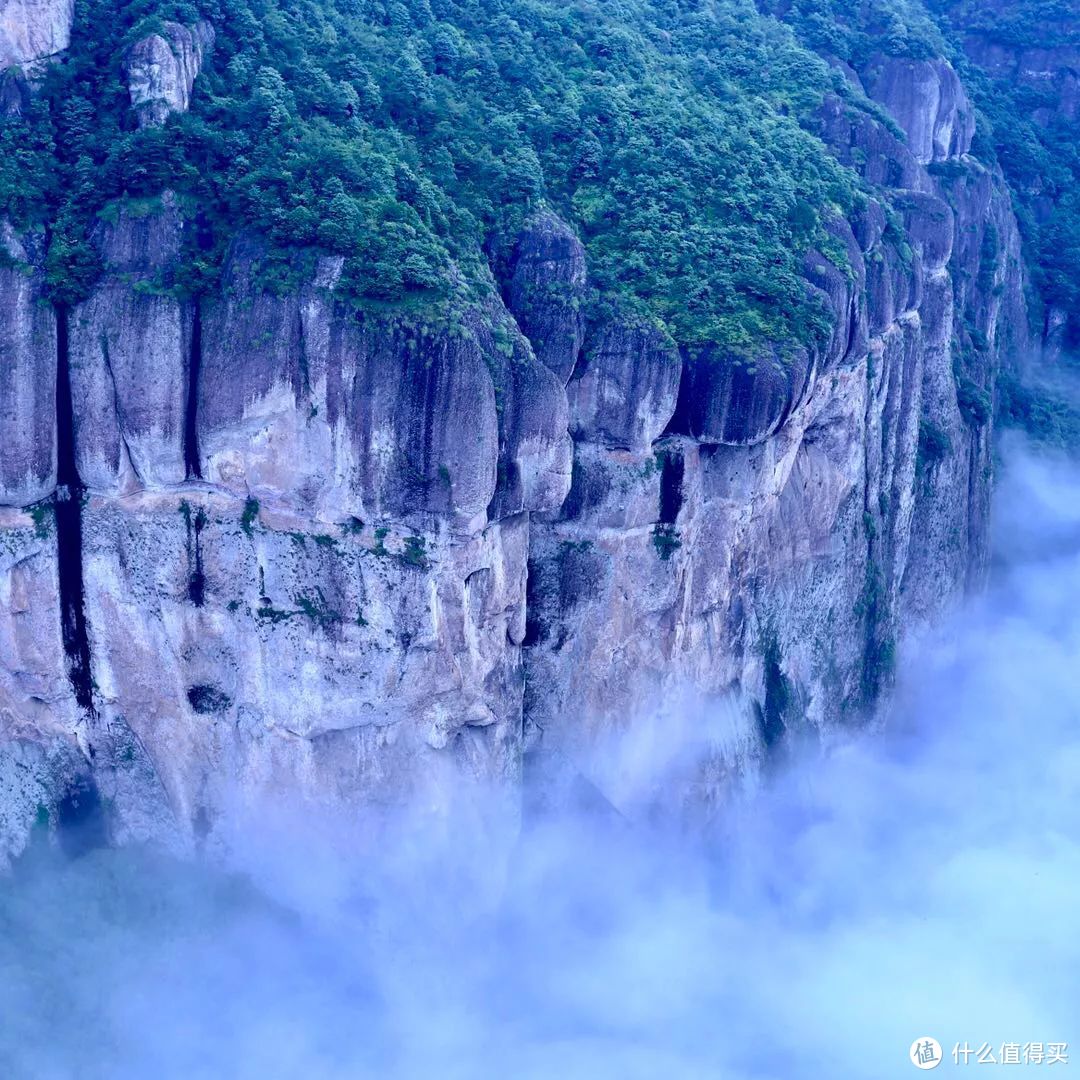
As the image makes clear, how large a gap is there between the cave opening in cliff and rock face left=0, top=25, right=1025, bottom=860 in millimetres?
63

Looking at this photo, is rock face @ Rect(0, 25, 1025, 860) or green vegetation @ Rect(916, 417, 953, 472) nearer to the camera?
rock face @ Rect(0, 25, 1025, 860)

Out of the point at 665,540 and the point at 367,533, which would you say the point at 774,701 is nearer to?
the point at 665,540

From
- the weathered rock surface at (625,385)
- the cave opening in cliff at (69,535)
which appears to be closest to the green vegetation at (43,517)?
the cave opening in cliff at (69,535)

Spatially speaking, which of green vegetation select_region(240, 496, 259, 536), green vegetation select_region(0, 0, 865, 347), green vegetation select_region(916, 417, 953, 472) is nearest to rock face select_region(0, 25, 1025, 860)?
green vegetation select_region(240, 496, 259, 536)

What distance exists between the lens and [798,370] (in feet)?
101

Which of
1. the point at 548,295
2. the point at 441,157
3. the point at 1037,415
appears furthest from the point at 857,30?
the point at 548,295

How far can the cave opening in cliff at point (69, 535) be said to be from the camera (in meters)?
26.5

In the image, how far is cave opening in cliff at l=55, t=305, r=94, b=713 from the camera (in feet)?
86.9

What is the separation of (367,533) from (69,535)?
6539mm

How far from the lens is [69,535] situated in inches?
1074

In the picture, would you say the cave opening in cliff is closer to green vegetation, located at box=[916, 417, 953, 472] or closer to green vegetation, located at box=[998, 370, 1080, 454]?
green vegetation, located at box=[916, 417, 953, 472]

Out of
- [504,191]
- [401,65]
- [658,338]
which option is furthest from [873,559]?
[401,65]

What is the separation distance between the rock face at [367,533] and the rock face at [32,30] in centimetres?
224

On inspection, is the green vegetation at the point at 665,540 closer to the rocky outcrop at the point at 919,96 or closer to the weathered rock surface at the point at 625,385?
the weathered rock surface at the point at 625,385
